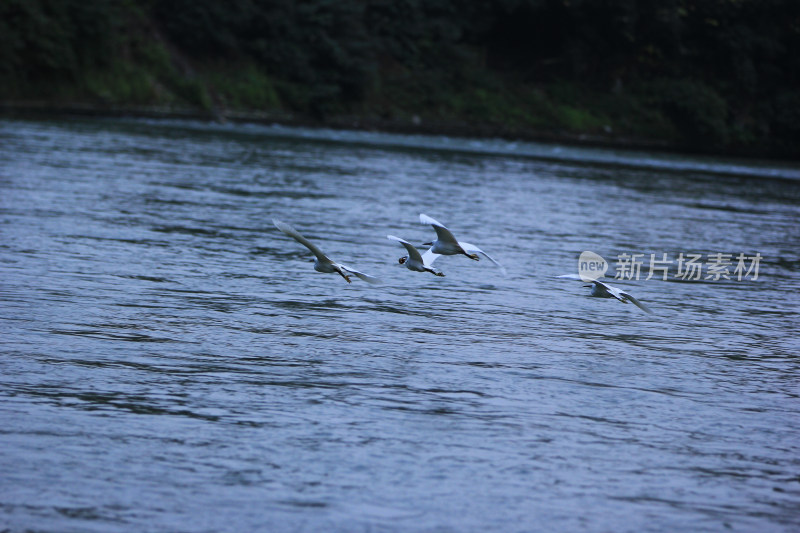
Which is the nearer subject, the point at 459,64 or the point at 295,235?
the point at 295,235

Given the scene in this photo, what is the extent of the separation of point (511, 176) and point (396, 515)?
21692mm

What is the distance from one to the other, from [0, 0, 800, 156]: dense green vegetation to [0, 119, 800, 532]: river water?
896 inches

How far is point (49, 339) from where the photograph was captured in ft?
25.5

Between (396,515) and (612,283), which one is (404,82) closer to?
(612,283)

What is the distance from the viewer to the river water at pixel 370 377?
539 cm

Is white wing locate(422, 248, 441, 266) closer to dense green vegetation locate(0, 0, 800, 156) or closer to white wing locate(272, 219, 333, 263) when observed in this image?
white wing locate(272, 219, 333, 263)
